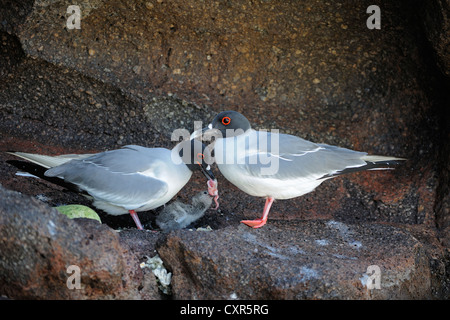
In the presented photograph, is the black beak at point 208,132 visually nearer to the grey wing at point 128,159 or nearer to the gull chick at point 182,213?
the grey wing at point 128,159

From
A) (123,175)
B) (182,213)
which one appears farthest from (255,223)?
(123,175)

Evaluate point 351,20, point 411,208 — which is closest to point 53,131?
point 351,20

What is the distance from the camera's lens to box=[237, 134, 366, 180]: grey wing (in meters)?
4.26

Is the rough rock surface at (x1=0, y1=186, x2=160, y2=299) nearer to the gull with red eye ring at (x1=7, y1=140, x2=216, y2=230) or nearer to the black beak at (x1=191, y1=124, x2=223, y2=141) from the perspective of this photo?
the gull with red eye ring at (x1=7, y1=140, x2=216, y2=230)

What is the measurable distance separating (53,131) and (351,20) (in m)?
3.14

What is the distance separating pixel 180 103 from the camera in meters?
5.66

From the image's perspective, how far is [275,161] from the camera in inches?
169

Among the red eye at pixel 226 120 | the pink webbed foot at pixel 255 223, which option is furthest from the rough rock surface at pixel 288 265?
the red eye at pixel 226 120

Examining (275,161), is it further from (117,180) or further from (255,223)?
(117,180)

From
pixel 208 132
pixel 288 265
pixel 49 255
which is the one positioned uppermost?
pixel 208 132

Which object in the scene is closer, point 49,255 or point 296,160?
point 49,255

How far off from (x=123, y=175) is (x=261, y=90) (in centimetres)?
198

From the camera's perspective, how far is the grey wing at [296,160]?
4.26 metres

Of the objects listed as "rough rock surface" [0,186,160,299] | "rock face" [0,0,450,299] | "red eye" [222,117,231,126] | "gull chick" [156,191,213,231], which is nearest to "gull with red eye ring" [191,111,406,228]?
"red eye" [222,117,231,126]
